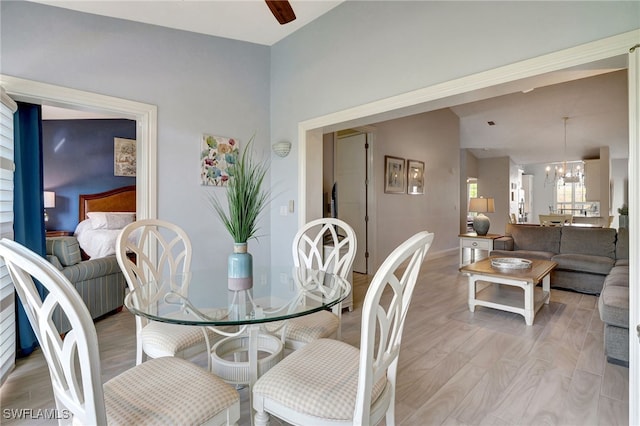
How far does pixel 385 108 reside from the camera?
2.58m

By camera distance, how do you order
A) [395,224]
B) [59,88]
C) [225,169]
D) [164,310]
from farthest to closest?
[395,224] → [225,169] → [59,88] → [164,310]

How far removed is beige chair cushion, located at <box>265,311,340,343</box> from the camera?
6.08 ft

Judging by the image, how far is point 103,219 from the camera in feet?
16.9

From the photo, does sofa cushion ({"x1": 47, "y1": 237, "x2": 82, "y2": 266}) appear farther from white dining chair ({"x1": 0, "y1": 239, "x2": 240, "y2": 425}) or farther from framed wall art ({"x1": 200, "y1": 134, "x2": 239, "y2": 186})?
white dining chair ({"x1": 0, "y1": 239, "x2": 240, "y2": 425})

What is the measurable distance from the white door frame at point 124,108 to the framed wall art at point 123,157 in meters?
3.62

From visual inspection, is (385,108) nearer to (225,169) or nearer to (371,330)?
(225,169)

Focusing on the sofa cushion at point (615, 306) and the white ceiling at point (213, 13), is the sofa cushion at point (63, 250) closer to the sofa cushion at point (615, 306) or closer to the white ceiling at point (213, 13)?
the white ceiling at point (213, 13)

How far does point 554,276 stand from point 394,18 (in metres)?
4.00

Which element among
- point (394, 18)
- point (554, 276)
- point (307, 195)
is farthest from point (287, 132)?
point (554, 276)

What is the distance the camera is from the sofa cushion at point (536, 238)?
16.0ft

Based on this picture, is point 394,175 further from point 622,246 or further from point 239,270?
point 239,270

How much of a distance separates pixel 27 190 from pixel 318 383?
2820 millimetres

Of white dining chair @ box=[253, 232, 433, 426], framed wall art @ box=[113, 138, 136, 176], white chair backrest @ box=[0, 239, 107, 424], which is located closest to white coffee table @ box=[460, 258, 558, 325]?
white dining chair @ box=[253, 232, 433, 426]

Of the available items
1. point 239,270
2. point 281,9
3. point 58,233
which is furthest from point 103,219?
point 281,9
